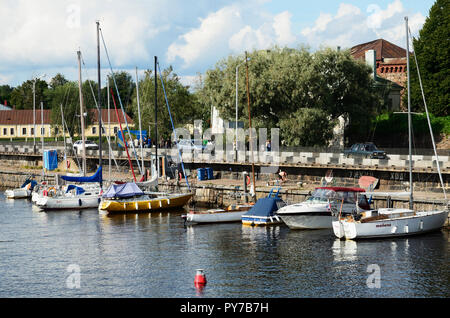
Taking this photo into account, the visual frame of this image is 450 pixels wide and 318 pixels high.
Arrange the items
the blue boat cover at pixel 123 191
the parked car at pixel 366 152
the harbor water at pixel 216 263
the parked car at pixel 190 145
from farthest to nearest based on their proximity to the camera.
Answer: the parked car at pixel 190 145
the parked car at pixel 366 152
the blue boat cover at pixel 123 191
the harbor water at pixel 216 263

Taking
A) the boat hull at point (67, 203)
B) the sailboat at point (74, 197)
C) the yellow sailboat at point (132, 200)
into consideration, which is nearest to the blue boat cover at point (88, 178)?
the sailboat at point (74, 197)

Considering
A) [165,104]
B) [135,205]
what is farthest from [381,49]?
[135,205]

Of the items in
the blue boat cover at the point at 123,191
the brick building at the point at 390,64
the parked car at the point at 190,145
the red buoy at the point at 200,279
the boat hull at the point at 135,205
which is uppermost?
the brick building at the point at 390,64

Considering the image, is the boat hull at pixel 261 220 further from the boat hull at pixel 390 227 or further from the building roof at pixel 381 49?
the building roof at pixel 381 49

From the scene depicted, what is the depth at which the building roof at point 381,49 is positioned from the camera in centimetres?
8400

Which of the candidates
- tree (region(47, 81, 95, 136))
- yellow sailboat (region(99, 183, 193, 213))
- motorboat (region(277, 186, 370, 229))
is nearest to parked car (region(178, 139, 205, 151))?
yellow sailboat (region(99, 183, 193, 213))

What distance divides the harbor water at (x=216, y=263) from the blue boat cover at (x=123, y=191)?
625 cm

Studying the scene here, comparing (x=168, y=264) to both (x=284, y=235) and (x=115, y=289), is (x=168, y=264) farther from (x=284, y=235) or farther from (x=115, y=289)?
(x=284, y=235)

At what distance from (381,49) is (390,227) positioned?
54.6 meters

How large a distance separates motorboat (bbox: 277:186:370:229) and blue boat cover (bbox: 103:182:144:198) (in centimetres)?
1442

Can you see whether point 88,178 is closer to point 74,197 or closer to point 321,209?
point 74,197

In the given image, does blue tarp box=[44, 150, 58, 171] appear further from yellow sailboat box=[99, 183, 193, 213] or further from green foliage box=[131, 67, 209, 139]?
yellow sailboat box=[99, 183, 193, 213]

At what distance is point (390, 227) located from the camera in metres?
35.5
